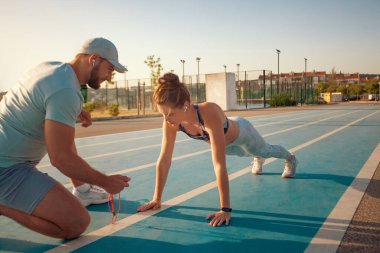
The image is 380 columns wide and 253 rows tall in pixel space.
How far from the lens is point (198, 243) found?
2.57m

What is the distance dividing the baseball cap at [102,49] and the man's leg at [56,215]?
1060 mm

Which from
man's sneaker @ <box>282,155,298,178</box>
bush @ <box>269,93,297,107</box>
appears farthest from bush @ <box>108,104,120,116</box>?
man's sneaker @ <box>282,155,298,178</box>

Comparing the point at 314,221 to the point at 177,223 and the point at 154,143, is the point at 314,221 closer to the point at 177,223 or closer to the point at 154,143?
the point at 177,223

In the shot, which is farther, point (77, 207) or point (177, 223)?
point (177, 223)

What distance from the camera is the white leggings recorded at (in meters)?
3.98

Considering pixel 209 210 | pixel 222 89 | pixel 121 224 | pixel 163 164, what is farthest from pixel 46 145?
pixel 222 89

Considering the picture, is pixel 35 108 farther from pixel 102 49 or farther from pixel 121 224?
pixel 121 224

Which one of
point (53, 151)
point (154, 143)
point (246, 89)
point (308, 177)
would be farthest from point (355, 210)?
point (246, 89)

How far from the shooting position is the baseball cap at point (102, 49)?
2535 millimetres

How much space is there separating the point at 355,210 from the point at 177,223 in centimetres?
173

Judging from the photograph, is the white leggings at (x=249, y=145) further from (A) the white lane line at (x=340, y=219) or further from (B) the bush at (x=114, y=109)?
(B) the bush at (x=114, y=109)

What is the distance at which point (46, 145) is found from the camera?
2412 mm

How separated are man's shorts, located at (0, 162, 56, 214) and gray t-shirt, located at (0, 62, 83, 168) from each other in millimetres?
96

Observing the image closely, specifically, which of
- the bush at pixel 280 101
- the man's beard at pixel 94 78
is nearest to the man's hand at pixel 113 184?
the man's beard at pixel 94 78
